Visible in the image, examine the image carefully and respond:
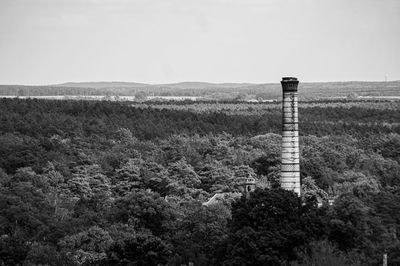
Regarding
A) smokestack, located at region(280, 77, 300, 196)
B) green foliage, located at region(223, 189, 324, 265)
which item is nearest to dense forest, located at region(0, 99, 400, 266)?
green foliage, located at region(223, 189, 324, 265)

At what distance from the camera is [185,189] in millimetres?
84000

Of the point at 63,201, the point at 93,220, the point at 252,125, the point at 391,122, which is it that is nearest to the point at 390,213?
the point at 93,220

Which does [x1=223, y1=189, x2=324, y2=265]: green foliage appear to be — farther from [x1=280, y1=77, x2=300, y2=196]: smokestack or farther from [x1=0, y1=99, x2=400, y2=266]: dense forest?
[x1=280, y1=77, x2=300, y2=196]: smokestack

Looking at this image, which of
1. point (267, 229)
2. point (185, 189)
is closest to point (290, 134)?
point (267, 229)

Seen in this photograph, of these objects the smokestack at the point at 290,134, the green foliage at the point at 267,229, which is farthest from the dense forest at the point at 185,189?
the smokestack at the point at 290,134

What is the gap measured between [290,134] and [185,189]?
24420 mm

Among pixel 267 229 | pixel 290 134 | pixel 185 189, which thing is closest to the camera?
pixel 267 229

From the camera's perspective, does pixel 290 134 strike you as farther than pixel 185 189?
No

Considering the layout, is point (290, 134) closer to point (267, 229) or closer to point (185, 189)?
point (267, 229)

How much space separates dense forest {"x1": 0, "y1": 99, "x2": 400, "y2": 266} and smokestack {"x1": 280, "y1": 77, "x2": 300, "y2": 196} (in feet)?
5.18

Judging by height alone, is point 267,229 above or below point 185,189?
above

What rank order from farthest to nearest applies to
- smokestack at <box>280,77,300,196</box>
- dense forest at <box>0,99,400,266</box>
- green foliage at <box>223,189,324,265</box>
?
smokestack at <box>280,77,300,196</box> → dense forest at <box>0,99,400,266</box> → green foliage at <box>223,189,324,265</box>

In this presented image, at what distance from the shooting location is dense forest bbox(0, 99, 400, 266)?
56.3m

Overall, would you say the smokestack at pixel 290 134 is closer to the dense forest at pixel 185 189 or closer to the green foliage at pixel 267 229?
the dense forest at pixel 185 189
